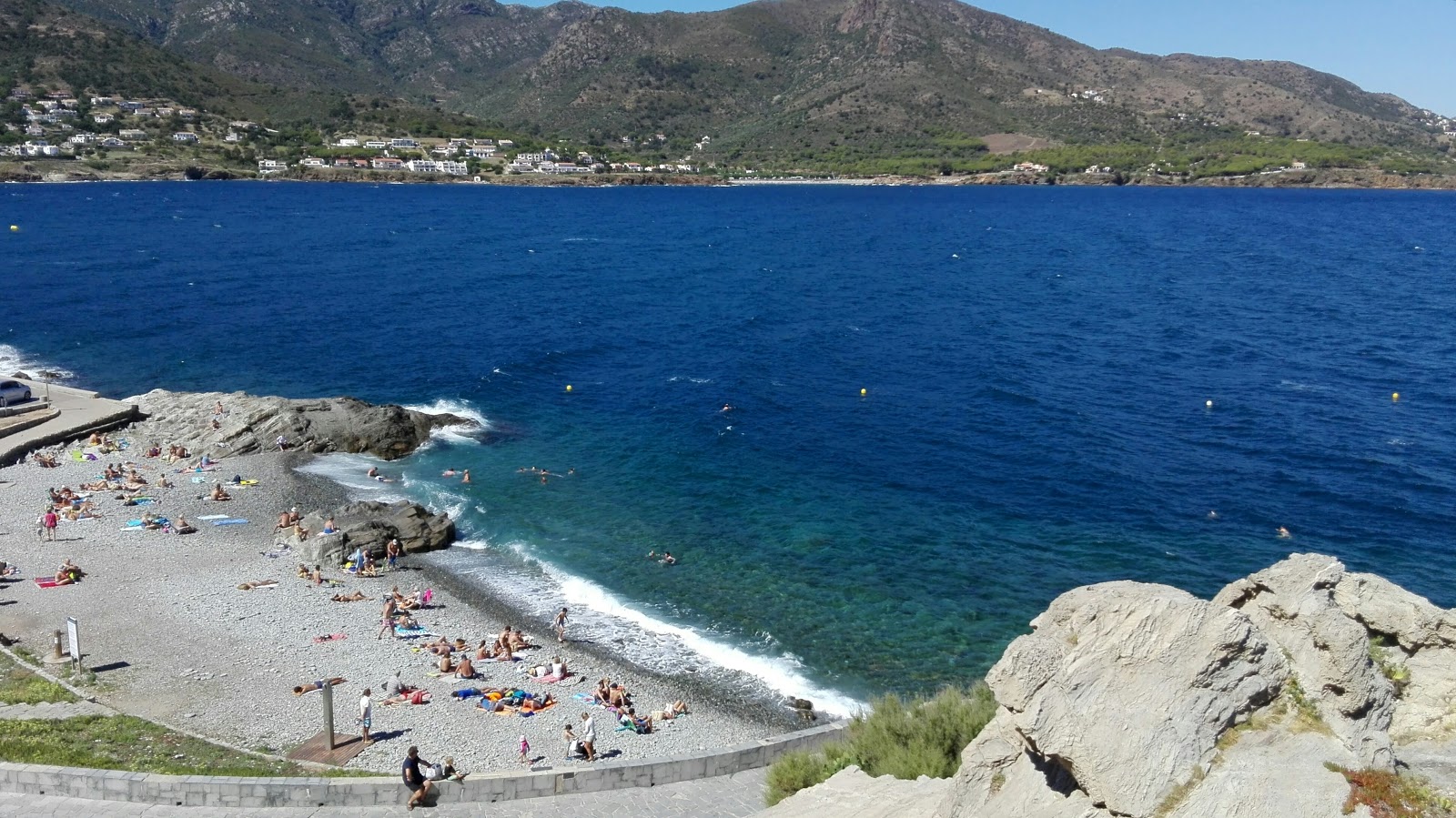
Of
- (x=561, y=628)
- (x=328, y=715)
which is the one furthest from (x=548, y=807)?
(x=561, y=628)

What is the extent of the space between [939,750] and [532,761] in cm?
911

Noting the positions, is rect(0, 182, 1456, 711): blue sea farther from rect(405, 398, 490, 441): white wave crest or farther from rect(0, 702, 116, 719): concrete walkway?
rect(0, 702, 116, 719): concrete walkway

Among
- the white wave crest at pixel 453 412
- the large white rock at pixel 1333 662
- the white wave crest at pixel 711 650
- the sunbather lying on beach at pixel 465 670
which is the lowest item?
the white wave crest at pixel 711 650

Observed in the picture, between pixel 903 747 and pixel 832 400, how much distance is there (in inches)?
1346

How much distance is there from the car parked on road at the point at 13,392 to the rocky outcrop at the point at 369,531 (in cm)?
1794

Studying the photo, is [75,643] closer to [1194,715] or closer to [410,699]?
[410,699]

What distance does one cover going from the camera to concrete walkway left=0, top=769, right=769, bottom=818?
15508mm

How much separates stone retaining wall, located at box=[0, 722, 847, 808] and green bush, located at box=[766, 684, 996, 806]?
2.54m

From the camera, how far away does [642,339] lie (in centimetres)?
6431

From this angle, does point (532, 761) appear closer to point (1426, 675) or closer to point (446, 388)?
point (1426, 675)

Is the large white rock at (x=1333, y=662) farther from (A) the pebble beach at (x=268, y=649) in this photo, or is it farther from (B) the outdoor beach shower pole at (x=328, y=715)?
(B) the outdoor beach shower pole at (x=328, y=715)

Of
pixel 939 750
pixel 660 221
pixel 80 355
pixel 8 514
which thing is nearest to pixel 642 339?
pixel 80 355

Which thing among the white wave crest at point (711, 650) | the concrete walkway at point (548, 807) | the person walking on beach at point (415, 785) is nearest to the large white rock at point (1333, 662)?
the concrete walkway at point (548, 807)

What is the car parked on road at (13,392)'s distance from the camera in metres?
40.7
